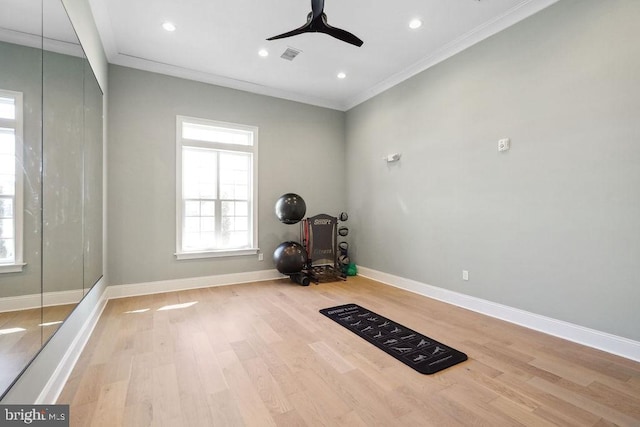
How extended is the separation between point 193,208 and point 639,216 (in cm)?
532

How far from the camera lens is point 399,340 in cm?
270

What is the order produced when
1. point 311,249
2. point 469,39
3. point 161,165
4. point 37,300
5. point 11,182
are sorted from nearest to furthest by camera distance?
point 11,182 < point 37,300 < point 469,39 < point 161,165 < point 311,249

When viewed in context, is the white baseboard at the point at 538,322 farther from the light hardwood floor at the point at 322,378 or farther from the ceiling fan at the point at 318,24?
the ceiling fan at the point at 318,24

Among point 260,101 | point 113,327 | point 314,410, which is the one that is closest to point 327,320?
point 314,410

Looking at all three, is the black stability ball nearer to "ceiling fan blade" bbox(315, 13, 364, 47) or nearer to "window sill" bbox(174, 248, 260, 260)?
"window sill" bbox(174, 248, 260, 260)

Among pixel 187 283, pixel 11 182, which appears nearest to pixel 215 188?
pixel 187 283

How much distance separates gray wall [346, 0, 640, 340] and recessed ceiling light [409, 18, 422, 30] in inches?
31.3

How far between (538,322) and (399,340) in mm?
1564

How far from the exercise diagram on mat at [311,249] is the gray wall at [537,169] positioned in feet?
4.22

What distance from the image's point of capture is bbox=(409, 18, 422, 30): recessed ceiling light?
10.8 feet

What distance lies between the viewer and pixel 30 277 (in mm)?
1528

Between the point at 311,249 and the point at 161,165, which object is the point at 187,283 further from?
the point at 311,249

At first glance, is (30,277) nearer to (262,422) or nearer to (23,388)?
(23,388)

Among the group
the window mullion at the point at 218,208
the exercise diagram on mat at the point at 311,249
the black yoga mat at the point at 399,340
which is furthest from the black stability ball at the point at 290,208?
the black yoga mat at the point at 399,340
